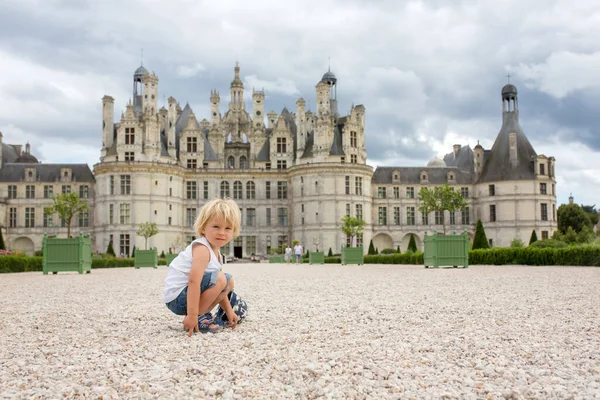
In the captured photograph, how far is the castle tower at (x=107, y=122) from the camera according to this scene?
186ft

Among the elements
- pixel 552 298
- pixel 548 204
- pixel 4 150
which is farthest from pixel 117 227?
pixel 552 298

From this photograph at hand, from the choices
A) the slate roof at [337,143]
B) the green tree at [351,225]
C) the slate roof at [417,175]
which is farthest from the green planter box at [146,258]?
the slate roof at [417,175]

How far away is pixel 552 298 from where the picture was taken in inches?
387

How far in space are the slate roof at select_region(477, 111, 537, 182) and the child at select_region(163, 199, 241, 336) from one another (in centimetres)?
5442

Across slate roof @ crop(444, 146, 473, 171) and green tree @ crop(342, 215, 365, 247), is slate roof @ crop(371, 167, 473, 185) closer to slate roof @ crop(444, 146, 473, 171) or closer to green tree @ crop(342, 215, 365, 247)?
slate roof @ crop(444, 146, 473, 171)

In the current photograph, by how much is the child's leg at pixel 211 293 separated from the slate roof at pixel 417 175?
54951mm

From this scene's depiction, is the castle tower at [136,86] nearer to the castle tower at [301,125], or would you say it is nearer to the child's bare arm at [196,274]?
→ the castle tower at [301,125]

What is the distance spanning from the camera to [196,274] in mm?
6074

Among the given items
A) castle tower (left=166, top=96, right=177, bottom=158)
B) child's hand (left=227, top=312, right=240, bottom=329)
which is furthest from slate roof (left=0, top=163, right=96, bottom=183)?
child's hand (left=227, top=312, right=240, bottom=329)

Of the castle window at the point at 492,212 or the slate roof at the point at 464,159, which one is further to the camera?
the slate roof at the point at 464,159

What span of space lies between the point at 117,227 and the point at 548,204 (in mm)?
37375

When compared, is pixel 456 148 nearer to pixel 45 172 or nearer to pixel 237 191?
pixel 237 191

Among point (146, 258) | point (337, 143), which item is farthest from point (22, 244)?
point (146, 258)

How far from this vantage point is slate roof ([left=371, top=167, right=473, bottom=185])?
61000 millimetres
